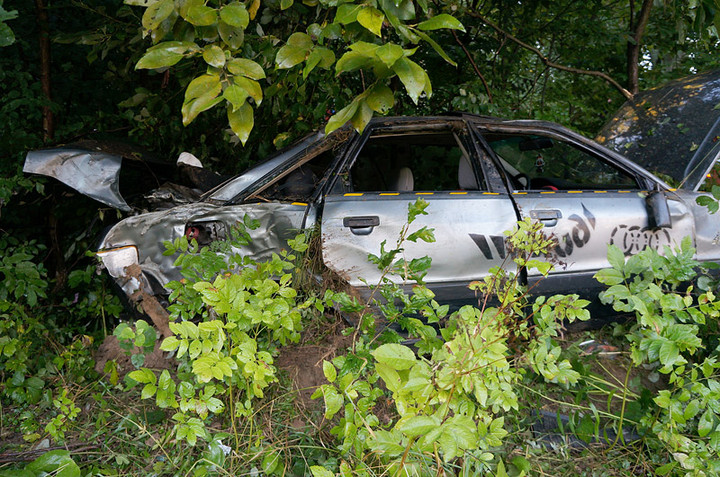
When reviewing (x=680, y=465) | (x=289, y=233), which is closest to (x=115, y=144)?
(x=289, y=233)

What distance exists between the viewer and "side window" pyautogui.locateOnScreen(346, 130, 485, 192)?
11.4 ft

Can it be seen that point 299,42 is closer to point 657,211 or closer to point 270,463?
point 270,463

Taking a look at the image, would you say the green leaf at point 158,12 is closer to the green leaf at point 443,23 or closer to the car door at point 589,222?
the green leaf at point 443,23

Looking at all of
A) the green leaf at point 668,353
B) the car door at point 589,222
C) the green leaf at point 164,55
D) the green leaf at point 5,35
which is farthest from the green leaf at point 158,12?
the green leaf at point 668,353

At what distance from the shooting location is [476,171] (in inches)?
128

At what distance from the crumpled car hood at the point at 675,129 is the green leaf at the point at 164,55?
324 centimetres

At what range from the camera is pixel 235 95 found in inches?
73.9

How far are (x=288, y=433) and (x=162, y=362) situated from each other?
1010mm

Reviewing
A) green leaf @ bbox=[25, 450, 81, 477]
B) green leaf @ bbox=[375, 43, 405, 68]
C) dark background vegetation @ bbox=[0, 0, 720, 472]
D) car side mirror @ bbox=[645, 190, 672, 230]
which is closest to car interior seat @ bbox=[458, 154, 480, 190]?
car side mirror @ bbox=[645, 190, 672, 230]

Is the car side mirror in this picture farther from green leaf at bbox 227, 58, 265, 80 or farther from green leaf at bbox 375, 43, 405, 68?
green leaf at bbox 227, 58, 265, 80

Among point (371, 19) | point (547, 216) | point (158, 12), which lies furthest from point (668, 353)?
point (158, 12)

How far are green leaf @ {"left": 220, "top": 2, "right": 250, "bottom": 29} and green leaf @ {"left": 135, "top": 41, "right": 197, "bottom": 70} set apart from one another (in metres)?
0.20

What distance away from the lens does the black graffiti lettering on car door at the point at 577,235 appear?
10.4 ft

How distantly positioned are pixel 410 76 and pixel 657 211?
229 centimetres
